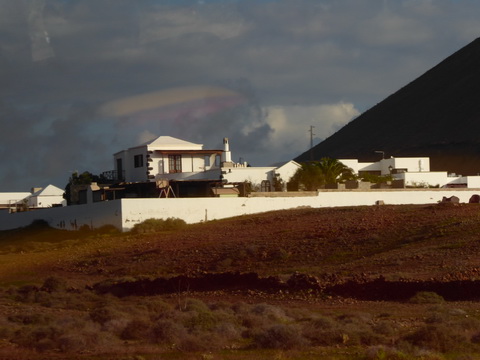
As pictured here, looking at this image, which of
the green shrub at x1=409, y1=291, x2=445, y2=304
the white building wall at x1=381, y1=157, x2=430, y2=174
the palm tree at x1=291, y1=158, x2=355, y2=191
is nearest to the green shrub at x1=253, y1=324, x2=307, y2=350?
the green shrub at x1=409, y1=291, x2=445, y2=304

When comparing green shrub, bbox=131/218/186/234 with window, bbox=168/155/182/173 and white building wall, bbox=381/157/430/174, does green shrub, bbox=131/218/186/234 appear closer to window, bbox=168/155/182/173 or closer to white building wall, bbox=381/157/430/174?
window, bbox=168/155/182/173

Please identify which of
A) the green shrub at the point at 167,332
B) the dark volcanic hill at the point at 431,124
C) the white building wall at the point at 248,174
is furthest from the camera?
the dark volcanic hill at the point at 431,124

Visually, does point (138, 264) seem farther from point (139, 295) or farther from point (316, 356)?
point (316, 356)

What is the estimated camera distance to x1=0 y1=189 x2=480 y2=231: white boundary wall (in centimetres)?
5216

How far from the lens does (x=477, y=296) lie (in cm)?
3031

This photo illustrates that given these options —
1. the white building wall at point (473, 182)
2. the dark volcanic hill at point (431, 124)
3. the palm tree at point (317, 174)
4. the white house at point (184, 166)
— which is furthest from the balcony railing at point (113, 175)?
the dark volcanic hill at point (431, 124)

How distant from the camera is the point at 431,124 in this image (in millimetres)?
138000

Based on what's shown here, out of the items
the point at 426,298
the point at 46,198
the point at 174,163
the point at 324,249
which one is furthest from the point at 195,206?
the point at 46,198

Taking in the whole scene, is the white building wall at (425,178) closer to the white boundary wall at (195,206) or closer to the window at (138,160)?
the white boundary wall at (195,206)

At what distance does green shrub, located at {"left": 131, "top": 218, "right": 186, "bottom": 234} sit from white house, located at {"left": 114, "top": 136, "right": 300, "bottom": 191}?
38.4ft

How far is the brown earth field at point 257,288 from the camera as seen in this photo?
22250 millimetres

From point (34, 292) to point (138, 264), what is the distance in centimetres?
636

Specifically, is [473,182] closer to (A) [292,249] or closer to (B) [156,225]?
(B) [156,225]

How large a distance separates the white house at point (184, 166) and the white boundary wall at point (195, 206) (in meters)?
7.23
